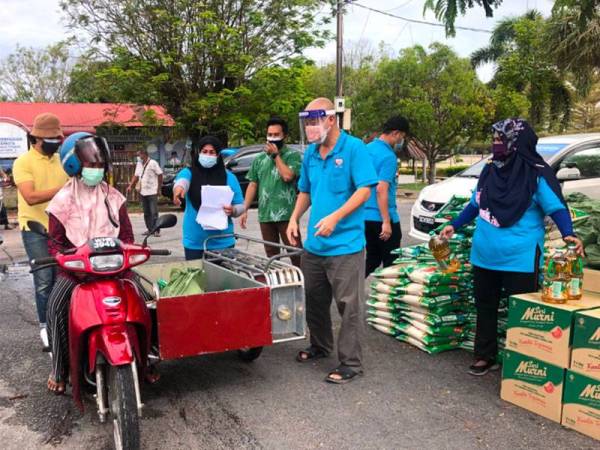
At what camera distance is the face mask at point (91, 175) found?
3619mm

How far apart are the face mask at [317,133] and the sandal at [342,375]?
1.69 m

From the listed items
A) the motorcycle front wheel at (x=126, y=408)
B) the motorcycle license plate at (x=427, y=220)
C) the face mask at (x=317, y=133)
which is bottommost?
the motorcycle front wheel at (x=126, y=408)

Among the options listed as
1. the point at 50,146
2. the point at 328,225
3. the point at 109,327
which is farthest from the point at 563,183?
the point at 109,327

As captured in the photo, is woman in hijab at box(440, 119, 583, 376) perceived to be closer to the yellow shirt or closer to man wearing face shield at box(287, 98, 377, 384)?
man wearing face shield at box(287, 98, 377, 384)

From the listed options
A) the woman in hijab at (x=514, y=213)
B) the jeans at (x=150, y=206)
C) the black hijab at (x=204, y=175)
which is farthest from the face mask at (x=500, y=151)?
the jeans at (x=150, y=206)

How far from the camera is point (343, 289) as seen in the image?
4301mm

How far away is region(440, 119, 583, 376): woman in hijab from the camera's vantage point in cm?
400

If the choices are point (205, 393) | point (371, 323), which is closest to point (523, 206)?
point (371, 323)

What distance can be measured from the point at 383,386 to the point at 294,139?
3109cm

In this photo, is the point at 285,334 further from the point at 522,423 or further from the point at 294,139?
the point at 294,139

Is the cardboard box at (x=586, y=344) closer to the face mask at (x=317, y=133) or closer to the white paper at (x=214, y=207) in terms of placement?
the face mask at (x=317, y=133)

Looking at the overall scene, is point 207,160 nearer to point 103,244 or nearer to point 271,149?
point 271,149

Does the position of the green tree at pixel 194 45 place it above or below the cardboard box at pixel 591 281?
above

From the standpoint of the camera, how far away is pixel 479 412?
3854 mm
